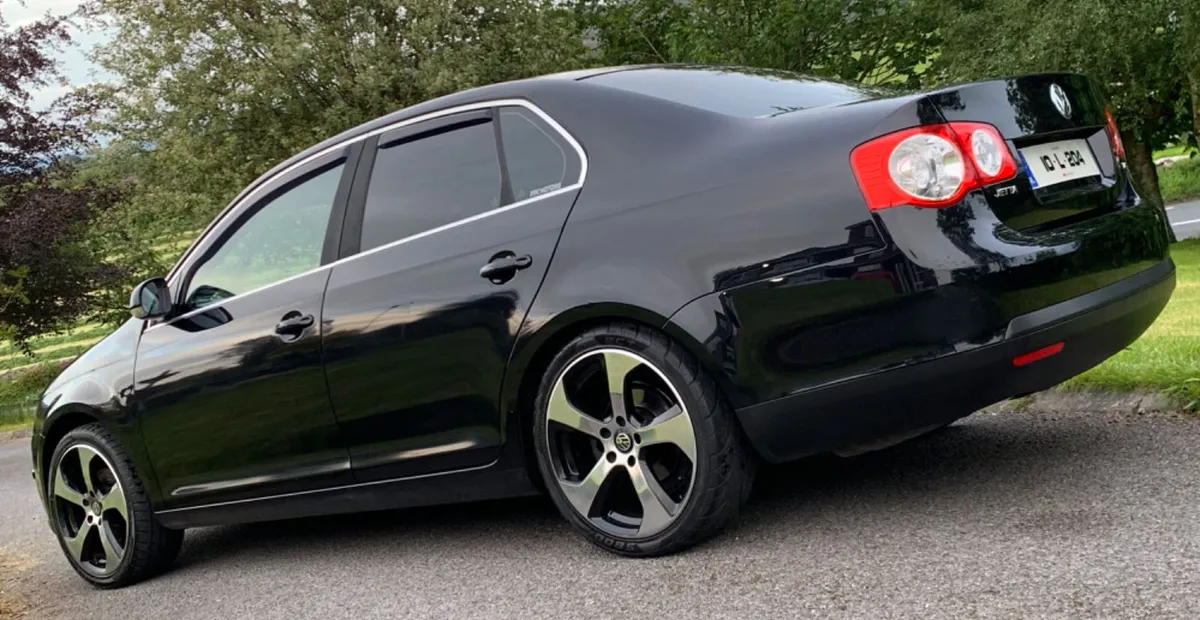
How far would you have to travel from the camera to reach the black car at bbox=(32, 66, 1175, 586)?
11.2 ft

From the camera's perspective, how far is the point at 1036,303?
341cm

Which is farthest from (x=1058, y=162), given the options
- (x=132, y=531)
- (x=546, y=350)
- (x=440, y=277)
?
(x=132, y=531)

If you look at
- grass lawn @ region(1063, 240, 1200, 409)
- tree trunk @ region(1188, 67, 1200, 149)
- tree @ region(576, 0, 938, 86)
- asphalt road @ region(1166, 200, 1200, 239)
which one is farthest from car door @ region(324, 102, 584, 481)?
asphalt road @ region(1166, 200, 1200, 239)

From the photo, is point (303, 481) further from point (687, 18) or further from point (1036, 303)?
point (687, 18)

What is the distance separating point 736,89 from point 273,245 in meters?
1.97

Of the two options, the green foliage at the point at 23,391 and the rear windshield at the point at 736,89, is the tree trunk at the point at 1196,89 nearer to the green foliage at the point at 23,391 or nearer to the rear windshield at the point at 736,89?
the rear windshield at the point at 736,89

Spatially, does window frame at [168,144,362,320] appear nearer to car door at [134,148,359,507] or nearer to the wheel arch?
car door at [134,148,359,507]

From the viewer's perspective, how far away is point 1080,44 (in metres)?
18.3

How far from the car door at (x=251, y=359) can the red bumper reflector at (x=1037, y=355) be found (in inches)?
95.5

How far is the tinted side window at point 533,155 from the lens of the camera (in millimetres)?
4016

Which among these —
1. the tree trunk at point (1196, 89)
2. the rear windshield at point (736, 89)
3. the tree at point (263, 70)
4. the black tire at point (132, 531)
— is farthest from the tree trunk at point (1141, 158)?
the black tire at point (132, 531)

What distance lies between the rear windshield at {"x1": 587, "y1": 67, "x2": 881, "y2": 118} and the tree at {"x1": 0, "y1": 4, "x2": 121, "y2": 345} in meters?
16.8

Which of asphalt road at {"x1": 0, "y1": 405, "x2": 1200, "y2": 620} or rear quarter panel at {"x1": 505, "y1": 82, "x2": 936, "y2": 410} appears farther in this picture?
rear quarter panel at {"x1": 505, "y1": 82, "x2": 936, "y2": 410}

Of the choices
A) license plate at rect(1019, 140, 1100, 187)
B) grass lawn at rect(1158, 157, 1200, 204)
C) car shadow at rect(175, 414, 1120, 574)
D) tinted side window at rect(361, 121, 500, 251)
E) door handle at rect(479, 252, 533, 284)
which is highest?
tinted side window at rect(361, 121, 500, 251)
